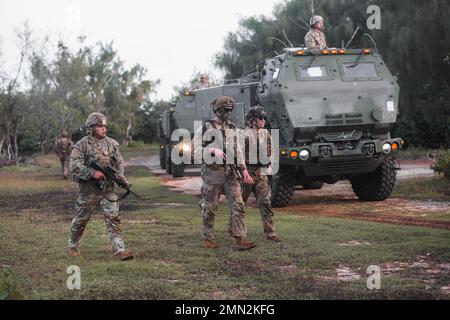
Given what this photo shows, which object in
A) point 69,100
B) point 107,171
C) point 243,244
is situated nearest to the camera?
point 107,171

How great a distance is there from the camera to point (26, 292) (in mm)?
6223

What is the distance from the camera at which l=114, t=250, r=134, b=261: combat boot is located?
766 centimetres

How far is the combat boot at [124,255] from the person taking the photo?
766 cm

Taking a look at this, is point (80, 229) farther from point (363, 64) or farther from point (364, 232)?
point (363, 64)

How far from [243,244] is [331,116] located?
4.63 metres

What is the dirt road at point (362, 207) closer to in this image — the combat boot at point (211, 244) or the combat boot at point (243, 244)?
the combat boot at point (243, 244)

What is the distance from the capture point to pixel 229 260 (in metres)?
7.66

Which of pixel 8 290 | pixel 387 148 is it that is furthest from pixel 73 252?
pixel 387 148

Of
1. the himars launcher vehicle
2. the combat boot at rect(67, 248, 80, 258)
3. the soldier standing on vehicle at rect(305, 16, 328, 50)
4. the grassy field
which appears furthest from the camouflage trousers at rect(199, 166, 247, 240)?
the soldier standing on vehicle at rect(305, 16, 328, 50)

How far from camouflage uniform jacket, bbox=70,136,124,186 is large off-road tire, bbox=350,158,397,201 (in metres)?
6.17

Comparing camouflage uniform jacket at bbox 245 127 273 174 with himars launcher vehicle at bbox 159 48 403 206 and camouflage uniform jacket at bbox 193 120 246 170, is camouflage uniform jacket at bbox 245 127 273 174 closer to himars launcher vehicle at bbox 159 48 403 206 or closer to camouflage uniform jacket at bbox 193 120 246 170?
camouflage uniform jacket at bbox 193 120 246 170

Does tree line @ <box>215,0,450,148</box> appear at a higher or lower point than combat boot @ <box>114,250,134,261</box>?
higher

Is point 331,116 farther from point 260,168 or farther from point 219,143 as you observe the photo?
point 219,143

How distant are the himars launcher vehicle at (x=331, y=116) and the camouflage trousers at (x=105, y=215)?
466 cm
